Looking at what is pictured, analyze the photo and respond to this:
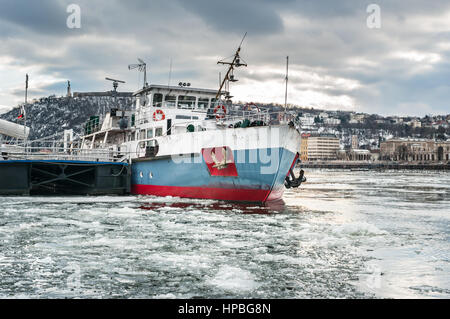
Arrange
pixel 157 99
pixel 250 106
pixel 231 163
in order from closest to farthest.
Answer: pixel 231 163 → pixel 250 106 → pixel 157 99

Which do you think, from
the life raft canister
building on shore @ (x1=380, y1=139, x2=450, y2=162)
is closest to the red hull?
the life raft canister

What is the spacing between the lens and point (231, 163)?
15.0 m

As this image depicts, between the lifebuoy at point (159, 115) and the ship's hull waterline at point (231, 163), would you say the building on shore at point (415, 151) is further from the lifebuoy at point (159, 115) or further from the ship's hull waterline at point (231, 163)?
the ship's hull waterline at point (231, 163)

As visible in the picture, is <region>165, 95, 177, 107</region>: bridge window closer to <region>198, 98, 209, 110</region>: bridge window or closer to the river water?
<region>198, 98, 209, 110</region>: bridge window

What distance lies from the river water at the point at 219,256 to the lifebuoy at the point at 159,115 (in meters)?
7.74

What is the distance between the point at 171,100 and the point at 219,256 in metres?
14.3

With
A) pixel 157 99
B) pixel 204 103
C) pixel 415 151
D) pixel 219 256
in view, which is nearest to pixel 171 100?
pixel 157 99

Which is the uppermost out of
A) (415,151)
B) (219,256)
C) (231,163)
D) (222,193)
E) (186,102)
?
(415,151)

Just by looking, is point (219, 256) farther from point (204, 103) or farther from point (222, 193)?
point (204, 103)

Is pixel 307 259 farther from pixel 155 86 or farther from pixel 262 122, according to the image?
pixel 155 86

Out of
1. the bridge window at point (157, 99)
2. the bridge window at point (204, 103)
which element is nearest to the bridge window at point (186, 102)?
the bridge window at point (204, 103)

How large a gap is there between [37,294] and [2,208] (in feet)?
33.5

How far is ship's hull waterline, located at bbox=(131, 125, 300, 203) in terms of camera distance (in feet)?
47.4

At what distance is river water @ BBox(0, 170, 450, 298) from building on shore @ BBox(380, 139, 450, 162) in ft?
543
